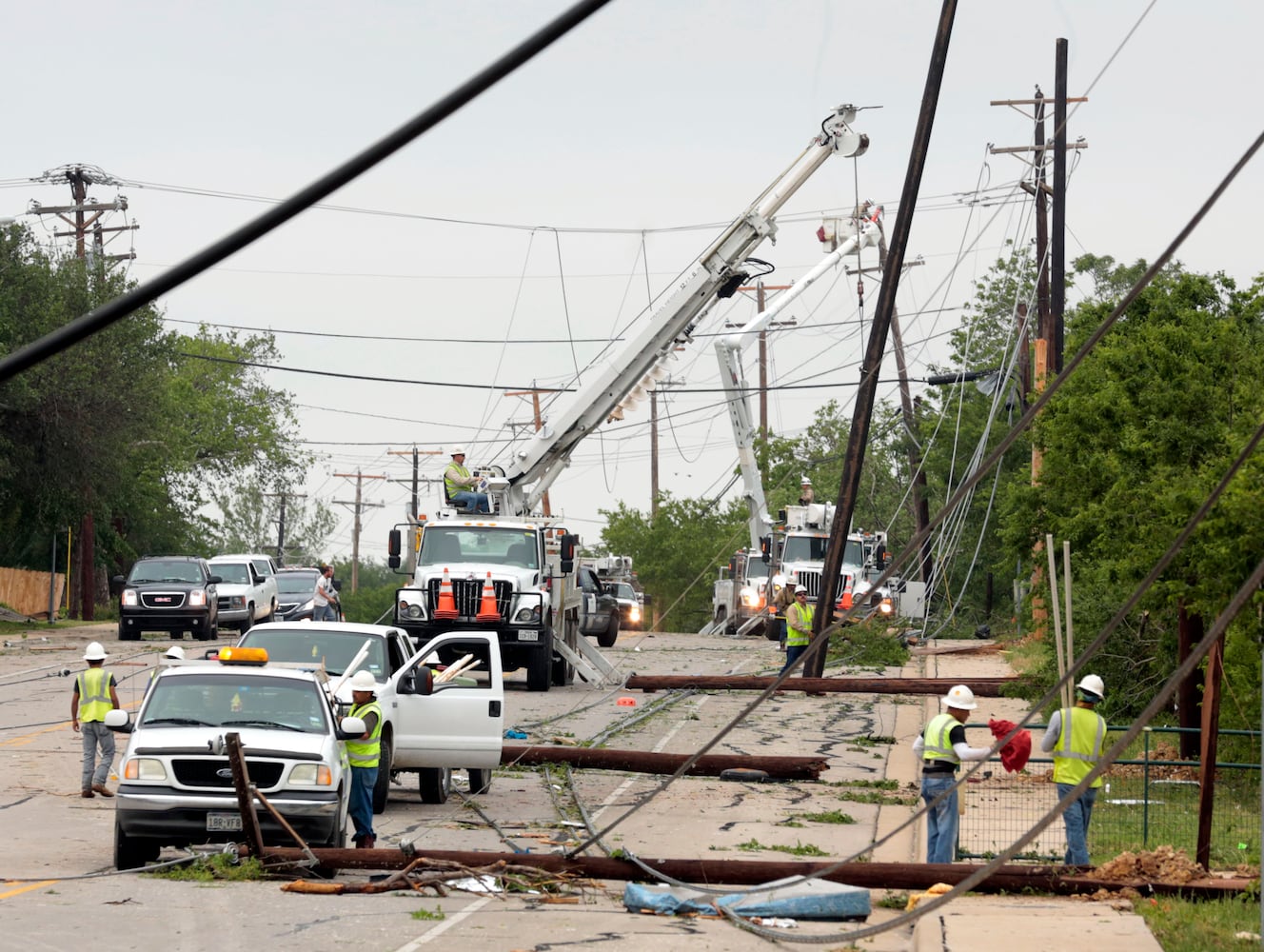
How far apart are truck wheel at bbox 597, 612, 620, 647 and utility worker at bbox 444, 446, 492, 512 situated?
404 inches

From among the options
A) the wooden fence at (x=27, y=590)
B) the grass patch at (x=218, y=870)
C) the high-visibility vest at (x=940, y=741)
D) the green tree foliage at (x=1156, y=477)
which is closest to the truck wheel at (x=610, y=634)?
the green tree foliage at (x=1156, y=477)

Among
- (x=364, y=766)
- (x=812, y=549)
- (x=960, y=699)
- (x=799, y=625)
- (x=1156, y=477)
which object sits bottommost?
(x=364, y=766)

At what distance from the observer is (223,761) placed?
1322 centimetres

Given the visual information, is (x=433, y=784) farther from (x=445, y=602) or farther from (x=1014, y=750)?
(x=445, y=602)

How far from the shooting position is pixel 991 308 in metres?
64.1

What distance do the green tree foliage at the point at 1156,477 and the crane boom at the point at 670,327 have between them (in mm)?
5958

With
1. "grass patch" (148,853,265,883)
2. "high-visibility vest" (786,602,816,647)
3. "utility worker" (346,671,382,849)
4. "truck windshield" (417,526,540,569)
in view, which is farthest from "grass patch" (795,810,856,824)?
"truck windshield" (417,526,540,569)

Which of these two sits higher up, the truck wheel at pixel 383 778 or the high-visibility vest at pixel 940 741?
the high-visibility vest at pixel 940 741

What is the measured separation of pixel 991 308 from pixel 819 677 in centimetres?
3595

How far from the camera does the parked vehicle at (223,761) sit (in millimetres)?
13141

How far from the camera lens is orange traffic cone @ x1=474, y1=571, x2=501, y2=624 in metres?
28.4

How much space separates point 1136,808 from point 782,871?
5711mm

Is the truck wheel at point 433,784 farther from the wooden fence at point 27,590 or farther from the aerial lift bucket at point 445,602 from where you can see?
the wooden fence at point 27,590

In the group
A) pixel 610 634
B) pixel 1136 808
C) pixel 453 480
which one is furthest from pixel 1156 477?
pixel 610 634
